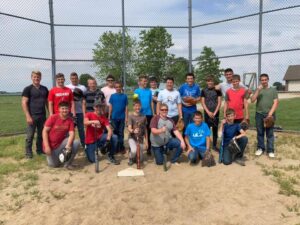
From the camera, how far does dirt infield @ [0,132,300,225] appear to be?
4.11 m

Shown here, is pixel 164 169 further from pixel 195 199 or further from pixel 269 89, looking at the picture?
pixel 269 89

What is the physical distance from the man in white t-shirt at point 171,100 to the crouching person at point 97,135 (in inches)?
A: 45.3

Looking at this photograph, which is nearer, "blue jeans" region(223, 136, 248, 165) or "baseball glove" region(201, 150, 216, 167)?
"baseball glove" region(201, 150, 216, 167)

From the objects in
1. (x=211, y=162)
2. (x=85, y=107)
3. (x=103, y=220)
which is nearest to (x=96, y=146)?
(x=85, y=107)

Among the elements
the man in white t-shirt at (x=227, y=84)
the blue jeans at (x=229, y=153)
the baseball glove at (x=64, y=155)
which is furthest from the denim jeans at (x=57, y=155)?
the man in white t-shirt at (x=227, y=84)

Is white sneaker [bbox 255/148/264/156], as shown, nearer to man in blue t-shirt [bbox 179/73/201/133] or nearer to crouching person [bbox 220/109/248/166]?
crouching person [bbox 220/109/248/166]

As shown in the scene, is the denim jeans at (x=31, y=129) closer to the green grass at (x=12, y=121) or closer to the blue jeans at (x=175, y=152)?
the blue jeans at (x=175, y=152)

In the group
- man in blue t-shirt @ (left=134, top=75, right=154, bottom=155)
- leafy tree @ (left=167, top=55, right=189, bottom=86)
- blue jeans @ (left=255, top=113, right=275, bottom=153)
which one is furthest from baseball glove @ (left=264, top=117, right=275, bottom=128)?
leafy tree @ (left=167, top=55, right=189, bottom=86)

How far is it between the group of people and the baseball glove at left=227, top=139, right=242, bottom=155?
0.07 meters

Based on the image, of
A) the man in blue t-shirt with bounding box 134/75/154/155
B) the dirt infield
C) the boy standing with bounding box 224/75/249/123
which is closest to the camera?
the dirt infield

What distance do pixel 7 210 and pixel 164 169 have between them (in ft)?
8.99

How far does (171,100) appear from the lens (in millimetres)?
6992

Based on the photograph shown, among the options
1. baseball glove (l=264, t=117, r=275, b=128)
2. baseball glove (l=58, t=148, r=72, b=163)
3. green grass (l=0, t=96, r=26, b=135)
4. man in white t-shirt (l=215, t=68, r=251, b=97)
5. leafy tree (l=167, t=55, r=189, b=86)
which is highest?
leafy tree (l=167, t=55, r=189, b=86)

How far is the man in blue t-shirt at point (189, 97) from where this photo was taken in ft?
23.7
